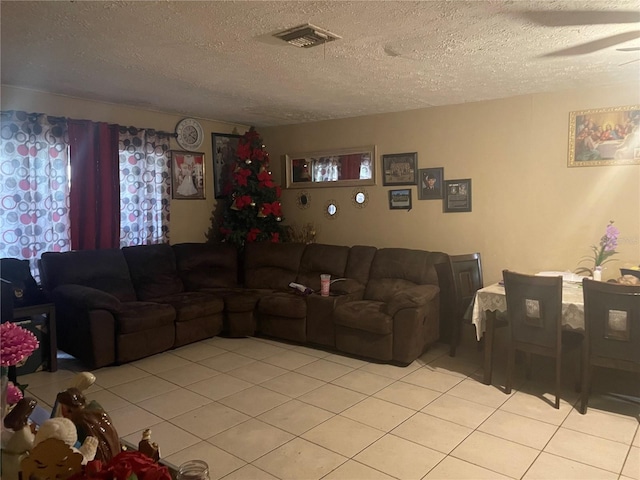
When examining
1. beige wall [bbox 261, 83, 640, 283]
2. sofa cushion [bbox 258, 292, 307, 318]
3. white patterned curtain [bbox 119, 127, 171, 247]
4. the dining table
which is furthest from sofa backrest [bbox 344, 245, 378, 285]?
white patterned curtain [bbox 119, 127, 171, 247]

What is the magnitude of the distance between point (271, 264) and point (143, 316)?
171 centimetres

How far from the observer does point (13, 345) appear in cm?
116

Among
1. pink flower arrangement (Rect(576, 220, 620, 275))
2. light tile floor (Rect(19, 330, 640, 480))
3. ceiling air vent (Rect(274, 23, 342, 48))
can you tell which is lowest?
light tile floor (Rect(19, 330, 640, 480))

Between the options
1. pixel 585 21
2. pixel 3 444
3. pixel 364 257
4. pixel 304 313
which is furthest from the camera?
pixel 364 257

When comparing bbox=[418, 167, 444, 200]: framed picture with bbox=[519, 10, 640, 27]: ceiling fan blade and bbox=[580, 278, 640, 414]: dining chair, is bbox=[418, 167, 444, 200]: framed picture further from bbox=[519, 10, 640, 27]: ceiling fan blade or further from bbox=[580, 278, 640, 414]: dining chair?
bbox=[519, 10, 640, 27]: ceiling fan blade

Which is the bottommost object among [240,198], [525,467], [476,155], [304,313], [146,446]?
[525,467]

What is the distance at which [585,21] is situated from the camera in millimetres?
2568

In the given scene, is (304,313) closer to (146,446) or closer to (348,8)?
(348,8)

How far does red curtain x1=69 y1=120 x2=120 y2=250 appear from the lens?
4.52m

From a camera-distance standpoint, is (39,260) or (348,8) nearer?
(348,8)

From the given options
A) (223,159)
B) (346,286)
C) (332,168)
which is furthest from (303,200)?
(346,286)

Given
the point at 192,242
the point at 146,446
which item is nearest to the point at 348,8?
the point at 146,446

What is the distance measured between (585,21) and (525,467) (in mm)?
2421

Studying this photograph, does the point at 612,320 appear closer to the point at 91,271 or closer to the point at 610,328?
the point at 610,328
